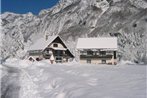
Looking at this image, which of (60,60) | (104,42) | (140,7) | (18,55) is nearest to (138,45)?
(104,42)

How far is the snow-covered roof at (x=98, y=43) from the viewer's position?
85.5m

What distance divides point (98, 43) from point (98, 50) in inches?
90.4

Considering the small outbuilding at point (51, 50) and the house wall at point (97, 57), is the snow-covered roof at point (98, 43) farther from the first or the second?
the small outbuilding at point (51, 50)

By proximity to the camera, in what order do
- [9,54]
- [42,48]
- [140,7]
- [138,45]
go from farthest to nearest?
[140,7]
[9,54]
[138,45]
[42,48]

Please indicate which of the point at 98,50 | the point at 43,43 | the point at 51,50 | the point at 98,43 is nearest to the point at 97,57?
the point at 98,50

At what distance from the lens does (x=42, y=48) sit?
85.1 metres

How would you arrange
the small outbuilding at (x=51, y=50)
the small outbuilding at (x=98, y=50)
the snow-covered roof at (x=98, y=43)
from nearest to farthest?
the snow-covered roof at (x=98, y=43), the small outbuilding at (x=98, y=50), the small outbuilding at (x=51, y=50)

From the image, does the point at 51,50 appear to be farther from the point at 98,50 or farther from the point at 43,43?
the point at 98,50

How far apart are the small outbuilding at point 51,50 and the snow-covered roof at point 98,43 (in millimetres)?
5414

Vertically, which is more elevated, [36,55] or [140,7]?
[140,7]

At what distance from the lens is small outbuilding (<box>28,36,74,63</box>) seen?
8619 centimetres

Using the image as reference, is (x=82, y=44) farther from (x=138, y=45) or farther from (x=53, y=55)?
(x=138, y=45)

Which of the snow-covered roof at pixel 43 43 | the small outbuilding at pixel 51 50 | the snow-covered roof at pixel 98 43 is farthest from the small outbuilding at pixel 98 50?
the snow-covered roof at pixel 43 43

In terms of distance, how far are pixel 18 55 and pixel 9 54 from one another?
14.1ft
